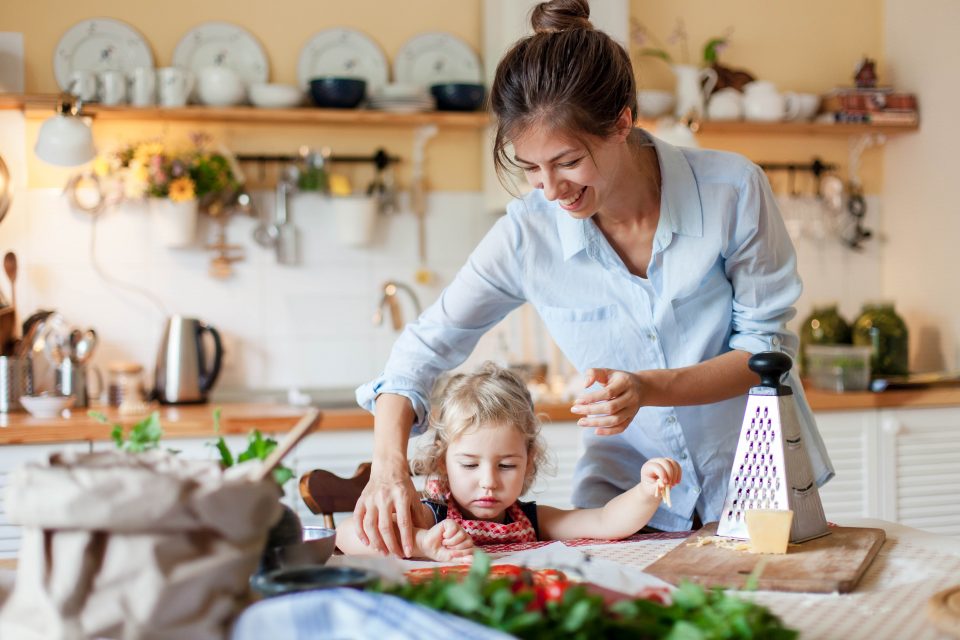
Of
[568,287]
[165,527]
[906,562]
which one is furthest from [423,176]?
[165,527]

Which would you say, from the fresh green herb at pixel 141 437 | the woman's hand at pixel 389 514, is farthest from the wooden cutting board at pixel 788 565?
the fresh green herb at pixel 141 437

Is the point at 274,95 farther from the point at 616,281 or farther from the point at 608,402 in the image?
the point at 608,402

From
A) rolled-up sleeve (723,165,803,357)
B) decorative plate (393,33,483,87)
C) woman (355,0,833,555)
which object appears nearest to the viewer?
woman (355,0,833,555)

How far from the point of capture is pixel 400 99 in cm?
342

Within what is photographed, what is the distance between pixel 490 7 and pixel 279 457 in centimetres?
281

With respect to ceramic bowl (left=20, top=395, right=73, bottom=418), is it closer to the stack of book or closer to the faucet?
the faucet

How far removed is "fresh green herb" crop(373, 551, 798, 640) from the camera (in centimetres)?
90

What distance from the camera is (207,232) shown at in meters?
3.50

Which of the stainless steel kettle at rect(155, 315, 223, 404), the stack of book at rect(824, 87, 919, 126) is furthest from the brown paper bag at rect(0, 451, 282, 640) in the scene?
the stack of book at rect(824, 87, 919, 126)

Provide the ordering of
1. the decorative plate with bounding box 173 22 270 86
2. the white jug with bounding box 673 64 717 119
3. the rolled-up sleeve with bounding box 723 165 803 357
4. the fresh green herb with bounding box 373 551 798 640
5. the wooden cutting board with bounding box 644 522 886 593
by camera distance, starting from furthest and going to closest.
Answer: the white jug with bounding box 673 64 717 119
the decorative plate with bounding box 173 22 270 86
the rolled-up sleeve with bounding box 723 165 803 357
the wooden cutting board with bounding box 644 522 886 593
the fresh green herb with bounding box 373 551 798 640

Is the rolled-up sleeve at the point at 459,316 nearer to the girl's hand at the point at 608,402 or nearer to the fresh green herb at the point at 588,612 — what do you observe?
the girl's hand at the point at 608,402

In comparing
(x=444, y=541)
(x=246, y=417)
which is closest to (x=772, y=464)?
(x=444, y=541)

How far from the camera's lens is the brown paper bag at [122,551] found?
37.3 inches

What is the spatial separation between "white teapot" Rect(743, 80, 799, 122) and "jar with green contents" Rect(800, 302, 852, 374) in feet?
2.34
